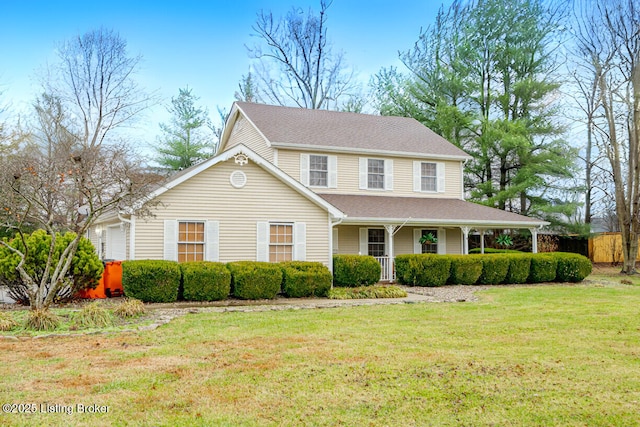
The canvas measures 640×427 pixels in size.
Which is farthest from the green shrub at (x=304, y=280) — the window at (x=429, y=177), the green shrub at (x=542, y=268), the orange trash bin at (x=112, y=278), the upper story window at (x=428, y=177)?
the window at (x=429, y=177)

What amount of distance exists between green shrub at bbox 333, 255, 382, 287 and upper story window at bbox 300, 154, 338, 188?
206 inches

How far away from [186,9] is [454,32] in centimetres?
1750

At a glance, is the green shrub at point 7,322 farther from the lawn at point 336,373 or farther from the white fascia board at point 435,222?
the white fascia board at point 435,222

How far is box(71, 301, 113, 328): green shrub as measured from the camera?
934 cm

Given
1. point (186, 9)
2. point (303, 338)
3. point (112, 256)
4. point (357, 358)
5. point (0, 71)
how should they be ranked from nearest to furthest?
point (357, 358) → point (303, 338) → point (112, 256) → point (186, 9) → point (0, 71)

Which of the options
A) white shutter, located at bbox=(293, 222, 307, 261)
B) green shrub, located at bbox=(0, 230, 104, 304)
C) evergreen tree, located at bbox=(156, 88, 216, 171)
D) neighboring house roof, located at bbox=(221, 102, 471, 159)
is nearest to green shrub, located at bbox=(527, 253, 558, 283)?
neighboring house roof, located at bbox=(221, 102, 471, 159)

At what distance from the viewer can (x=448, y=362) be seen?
671cm

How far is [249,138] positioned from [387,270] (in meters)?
7.81

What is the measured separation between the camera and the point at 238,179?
50.1 feet

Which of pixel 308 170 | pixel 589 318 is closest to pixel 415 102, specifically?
pixel 308 170

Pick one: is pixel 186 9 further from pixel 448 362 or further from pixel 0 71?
pixel 448 362

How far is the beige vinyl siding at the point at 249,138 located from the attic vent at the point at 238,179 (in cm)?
456

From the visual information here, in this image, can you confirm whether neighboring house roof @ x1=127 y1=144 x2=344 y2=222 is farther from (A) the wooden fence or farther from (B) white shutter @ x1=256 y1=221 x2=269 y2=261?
(A) the wooden fence

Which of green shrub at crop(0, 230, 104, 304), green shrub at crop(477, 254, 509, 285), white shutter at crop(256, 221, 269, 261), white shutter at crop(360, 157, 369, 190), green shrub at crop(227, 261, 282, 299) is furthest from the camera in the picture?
white shutter at crop(360, 157, 369, 190)
